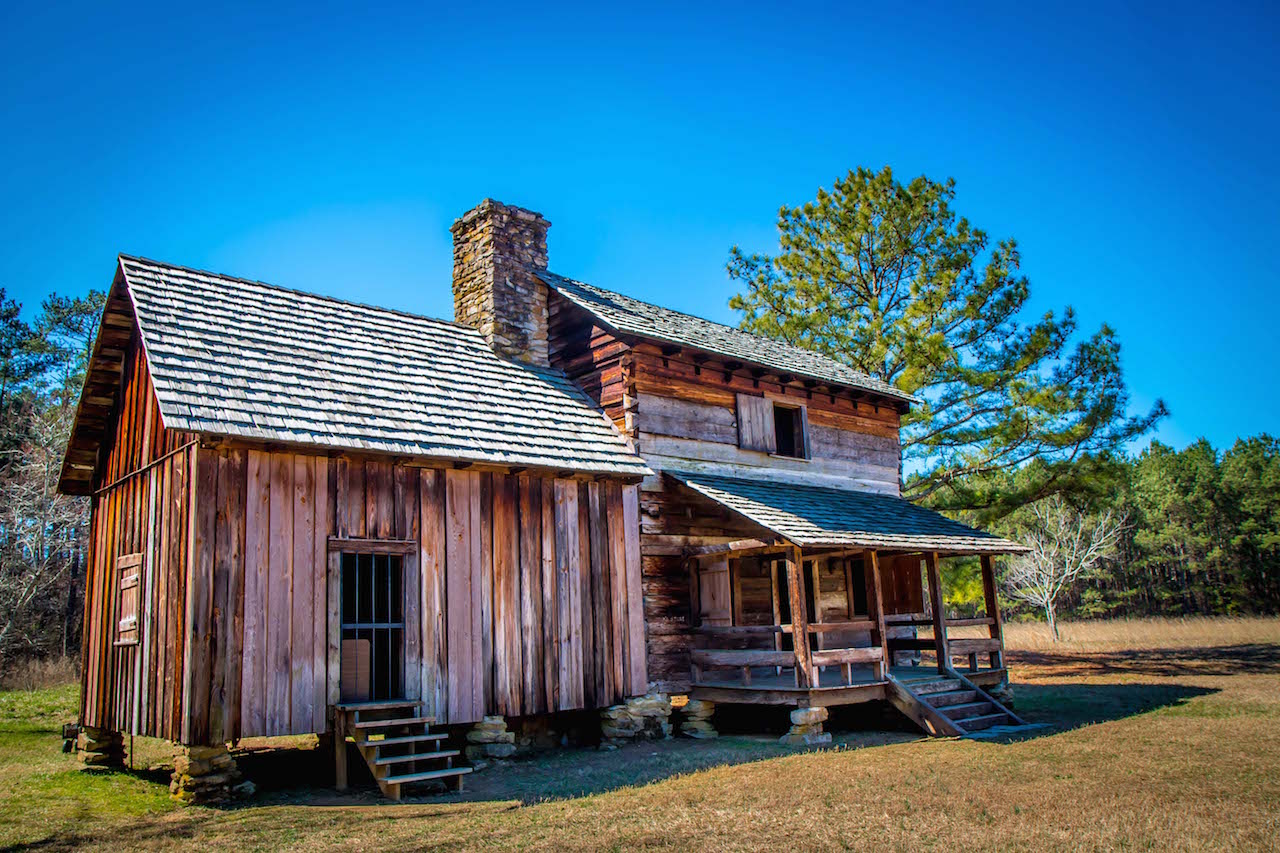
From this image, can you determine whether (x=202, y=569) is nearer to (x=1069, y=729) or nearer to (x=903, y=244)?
(x=1069, y=729)

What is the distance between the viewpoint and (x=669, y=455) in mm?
15430

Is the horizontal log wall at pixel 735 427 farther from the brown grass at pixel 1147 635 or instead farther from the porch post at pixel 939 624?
the brown grass at pixel 1147 635

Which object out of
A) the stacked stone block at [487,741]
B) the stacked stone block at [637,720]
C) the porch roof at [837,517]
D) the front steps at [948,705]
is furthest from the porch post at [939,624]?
the stacked stone block at [487,741]

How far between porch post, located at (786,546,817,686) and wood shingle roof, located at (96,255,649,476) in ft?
8.69

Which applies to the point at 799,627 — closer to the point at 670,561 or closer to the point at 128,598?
the point at 670,561

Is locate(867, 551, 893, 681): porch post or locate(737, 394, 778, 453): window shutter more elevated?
locate(737, 394, 778, 453): window shutter

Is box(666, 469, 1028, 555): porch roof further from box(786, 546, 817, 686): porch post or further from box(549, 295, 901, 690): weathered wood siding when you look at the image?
box(786, 546, 817, 686): porch post

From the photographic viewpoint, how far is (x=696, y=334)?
56.6 feet

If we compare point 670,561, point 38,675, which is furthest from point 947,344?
point 38,675

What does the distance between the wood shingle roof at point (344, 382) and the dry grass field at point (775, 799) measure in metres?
3.95

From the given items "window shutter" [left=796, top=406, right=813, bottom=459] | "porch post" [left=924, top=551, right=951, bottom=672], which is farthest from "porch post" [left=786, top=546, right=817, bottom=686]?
"window shutter" [left=796, top=406, right=813, bottom=459]

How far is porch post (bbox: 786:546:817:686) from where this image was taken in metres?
13.4

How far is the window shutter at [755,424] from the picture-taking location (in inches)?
661

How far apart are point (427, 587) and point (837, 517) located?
23.3 ft
